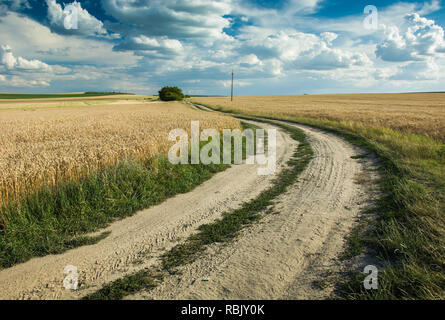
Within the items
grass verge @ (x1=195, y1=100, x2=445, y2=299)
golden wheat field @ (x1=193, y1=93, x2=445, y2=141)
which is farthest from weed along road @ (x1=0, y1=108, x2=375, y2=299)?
golden wheat field @ (x1=193, y1=93, x2=445, y2=141)

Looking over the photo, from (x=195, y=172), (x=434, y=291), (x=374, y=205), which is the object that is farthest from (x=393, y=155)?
(x=434, y=291)

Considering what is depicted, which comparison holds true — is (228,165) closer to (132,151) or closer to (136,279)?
(132,151)

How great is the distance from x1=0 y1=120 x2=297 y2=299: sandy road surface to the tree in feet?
342

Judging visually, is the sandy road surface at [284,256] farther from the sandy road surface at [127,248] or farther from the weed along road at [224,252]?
the sandy road surface at [127,248]

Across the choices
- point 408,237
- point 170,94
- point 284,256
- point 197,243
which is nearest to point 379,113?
point 408,237

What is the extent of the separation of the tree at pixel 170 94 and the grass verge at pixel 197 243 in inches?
4104

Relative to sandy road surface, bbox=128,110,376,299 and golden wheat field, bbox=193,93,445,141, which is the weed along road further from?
golden wheat field, bbox=193,93,445,141

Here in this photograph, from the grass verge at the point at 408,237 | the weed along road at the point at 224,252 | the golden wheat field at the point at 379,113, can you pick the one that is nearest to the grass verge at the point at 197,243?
the weed along road at the point at 224,252

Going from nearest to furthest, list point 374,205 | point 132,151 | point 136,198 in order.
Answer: point 374,205, point 136,198, point 132,151

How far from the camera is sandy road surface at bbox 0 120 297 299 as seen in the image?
3947mm

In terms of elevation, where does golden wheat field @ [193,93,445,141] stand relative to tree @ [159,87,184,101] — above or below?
below

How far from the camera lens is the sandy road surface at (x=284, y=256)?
3.72 meters

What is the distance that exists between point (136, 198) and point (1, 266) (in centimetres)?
307

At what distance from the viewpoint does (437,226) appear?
15.5 feet
